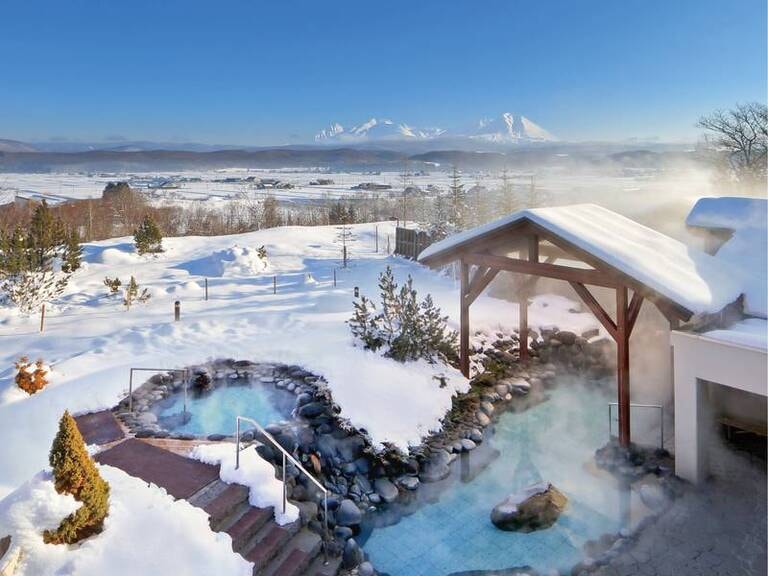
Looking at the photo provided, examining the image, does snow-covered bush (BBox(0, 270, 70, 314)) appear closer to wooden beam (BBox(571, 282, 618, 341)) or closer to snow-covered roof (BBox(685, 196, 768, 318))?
wooden beam (BBox(571, 282, 618, 341))

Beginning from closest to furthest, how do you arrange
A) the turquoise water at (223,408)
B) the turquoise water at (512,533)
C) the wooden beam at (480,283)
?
the turquoise water at (512,533), the turquoise water at (223,408), the wooden beam at (480,283)

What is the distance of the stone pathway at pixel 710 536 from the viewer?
237 inches

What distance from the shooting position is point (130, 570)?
16.0 feet

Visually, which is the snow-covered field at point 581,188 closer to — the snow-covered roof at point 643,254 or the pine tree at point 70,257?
the snow-covered roof at point 643,254

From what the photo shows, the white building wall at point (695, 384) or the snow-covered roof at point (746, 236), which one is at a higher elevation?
the snow-covered roof at point (746, 236)

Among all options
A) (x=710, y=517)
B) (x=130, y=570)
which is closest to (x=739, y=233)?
(x=710, y=517)

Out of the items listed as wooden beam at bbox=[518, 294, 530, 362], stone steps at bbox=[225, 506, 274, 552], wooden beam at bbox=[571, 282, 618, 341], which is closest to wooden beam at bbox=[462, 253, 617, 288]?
wooden beam at bbox=[571, 282, 618, 341]

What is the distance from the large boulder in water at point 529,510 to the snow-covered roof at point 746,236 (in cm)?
426

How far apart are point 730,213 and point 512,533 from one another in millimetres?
7978

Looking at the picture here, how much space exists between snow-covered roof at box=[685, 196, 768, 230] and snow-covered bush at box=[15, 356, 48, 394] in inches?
508

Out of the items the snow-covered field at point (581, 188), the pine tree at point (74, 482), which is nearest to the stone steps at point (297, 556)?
the pine tree at point (74, 482)

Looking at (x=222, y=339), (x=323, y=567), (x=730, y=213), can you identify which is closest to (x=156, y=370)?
(x=222, y=339)

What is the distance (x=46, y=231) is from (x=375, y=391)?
1384cm

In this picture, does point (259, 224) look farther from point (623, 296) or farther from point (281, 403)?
point (623, 296)
